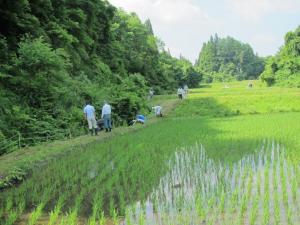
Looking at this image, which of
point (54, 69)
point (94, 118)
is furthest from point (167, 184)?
point (54, 69)

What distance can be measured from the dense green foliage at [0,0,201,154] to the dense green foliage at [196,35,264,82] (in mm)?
66378

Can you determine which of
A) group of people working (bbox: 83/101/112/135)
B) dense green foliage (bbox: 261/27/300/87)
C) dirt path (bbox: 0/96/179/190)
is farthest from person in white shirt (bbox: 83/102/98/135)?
dense green foliage (bbox: 261/27/300/87)

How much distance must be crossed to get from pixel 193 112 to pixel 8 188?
66.9 feet

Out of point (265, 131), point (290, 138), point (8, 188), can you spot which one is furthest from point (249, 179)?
point (265, 131)

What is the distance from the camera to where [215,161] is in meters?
9.64

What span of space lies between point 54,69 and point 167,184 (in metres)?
9.77

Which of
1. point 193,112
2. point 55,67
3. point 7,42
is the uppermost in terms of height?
point 7,42

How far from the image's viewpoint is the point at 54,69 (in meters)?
16.0

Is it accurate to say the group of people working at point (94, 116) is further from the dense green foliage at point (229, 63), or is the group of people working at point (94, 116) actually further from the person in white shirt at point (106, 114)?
the dense green foliage at point (229, 63)

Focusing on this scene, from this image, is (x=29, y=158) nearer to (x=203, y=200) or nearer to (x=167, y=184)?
(x=167, y=184)

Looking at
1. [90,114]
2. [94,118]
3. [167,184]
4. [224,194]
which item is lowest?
[167,184]

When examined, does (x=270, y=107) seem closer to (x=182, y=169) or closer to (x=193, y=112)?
(x=193, y=112)

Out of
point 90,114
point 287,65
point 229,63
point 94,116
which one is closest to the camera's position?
point 90,114

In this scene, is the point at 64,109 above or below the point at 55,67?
below
